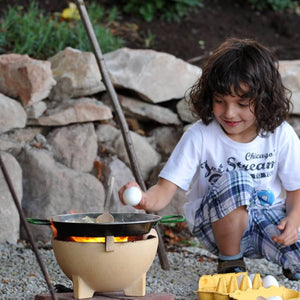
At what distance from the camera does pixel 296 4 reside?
223 inches

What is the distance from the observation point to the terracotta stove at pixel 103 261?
6.70 ft

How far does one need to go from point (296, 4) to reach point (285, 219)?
346 centimetres

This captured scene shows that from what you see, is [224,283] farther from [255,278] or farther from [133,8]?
[133,8]

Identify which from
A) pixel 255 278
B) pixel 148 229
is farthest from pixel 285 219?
pixel 148 229

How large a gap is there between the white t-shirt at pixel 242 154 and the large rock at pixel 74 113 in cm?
113

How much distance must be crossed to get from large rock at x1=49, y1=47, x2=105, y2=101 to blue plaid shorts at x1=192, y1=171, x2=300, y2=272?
4.34ft

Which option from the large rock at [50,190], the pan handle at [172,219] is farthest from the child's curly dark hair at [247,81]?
the large rock at [50,190]

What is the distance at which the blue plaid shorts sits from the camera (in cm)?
269

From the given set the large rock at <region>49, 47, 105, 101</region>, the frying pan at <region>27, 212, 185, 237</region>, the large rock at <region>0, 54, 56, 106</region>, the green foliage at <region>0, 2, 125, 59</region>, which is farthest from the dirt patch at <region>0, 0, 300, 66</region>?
the frying pan at <region>27, 212, 185, 237</region>

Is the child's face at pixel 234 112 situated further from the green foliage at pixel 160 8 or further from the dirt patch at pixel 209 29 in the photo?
the green foliage at pixel 160 8

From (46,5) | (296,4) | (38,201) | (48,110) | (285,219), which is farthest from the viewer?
(296,4)

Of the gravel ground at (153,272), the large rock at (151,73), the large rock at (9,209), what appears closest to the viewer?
the gravel ground at (153,272)

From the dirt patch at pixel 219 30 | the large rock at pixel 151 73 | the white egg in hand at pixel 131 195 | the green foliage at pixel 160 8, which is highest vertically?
the green foliage at pixel 160 8

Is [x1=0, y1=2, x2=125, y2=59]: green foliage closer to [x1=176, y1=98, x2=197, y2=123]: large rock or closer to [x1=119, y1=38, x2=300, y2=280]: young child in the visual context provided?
[x1=176, y1=98, x2=197, y2=123]: large rock
